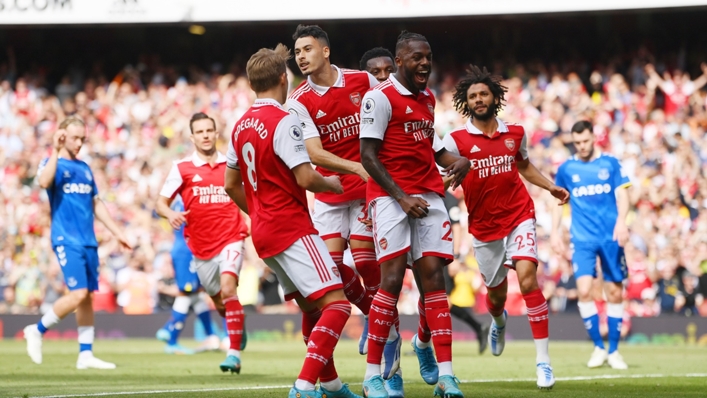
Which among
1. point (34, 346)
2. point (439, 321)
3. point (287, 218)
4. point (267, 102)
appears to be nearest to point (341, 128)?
point (267, 102)

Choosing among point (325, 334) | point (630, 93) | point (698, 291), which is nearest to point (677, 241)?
point (698, 291)

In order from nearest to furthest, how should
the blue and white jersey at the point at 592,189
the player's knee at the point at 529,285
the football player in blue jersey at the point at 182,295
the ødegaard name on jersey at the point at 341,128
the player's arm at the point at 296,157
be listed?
the player's arm at the point at 296,157 < the ødegaard name on jersey at the point at 341,128 < the player's knee at the point at 529,285 < the blue and white jersey at the point at 592,189 < the football player in blue jersey at the point at 182,295

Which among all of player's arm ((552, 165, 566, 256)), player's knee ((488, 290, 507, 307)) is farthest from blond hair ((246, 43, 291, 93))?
player's arm ((552, 165, 566, 256))

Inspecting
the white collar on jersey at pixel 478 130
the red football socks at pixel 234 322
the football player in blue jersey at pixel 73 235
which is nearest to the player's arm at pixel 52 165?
the football player in blue jersey at pixel 73 235

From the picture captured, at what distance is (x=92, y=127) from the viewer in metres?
22.5

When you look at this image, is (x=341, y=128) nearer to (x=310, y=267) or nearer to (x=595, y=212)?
(x=310, y=267)

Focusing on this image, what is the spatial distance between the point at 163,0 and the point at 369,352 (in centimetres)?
1512

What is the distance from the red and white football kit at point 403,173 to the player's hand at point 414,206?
0.19 meters

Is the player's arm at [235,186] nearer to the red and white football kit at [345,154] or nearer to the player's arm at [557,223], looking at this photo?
the red and white football kit at [345,154]

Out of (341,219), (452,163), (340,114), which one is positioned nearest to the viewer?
(452,163)

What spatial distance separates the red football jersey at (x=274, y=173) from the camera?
6.24 metres

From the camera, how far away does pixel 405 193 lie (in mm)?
6828

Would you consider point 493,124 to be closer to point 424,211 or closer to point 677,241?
point 424,211

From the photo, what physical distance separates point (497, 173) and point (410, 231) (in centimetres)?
189
